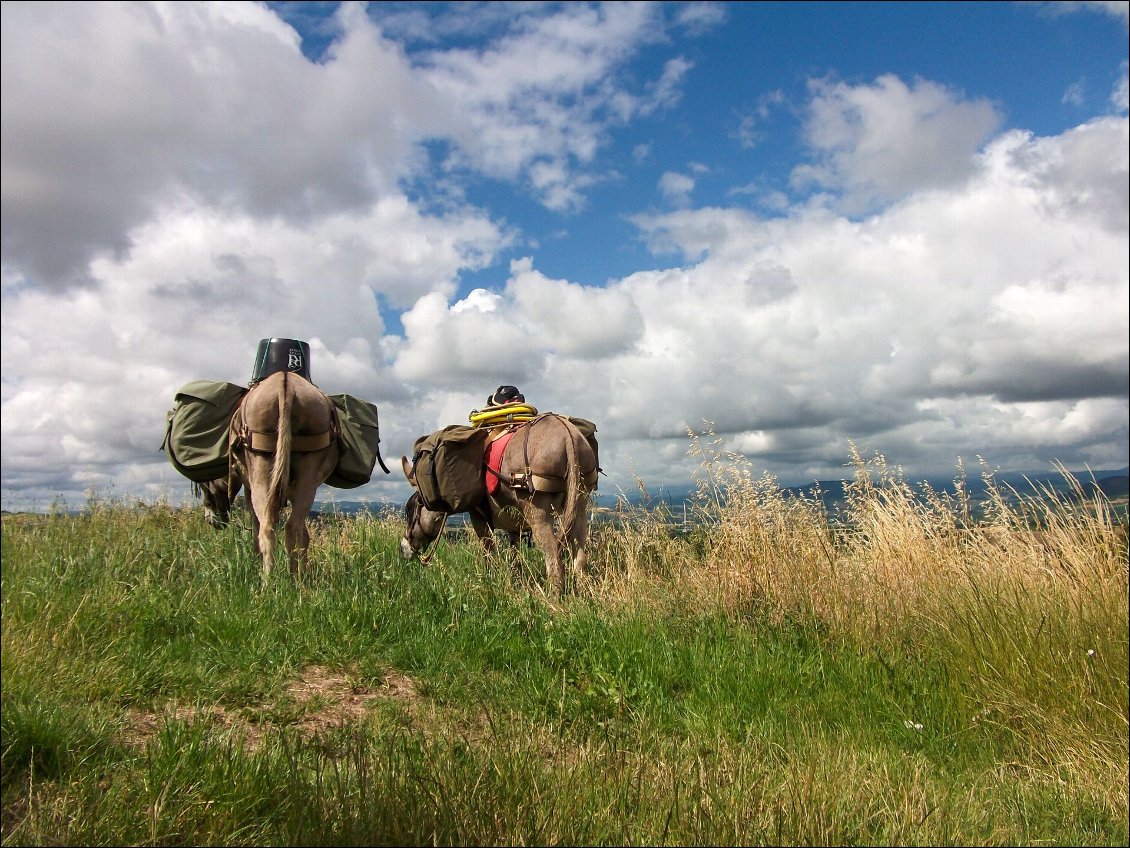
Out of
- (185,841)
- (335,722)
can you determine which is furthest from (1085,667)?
(185,841)

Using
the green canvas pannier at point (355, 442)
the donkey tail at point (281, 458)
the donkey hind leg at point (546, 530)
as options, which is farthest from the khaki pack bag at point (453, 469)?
the donkey tail at point (281, 458)

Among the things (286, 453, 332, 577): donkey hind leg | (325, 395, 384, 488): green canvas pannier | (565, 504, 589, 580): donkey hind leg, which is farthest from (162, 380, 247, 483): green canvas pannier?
(565, 504, 589, 580): donkey hind leg

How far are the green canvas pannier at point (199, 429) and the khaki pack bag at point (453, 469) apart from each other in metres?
2.27

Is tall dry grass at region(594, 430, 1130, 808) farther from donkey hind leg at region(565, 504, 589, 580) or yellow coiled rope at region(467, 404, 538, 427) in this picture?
yellow coiled rope at region(467, 404, 538, 427)

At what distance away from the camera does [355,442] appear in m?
8.05

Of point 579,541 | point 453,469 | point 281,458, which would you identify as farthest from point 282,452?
point 579,541

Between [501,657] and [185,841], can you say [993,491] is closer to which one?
[501,657]

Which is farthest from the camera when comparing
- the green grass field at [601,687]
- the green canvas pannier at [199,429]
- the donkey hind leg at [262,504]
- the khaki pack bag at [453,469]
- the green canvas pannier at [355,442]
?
the khaki pack bag at [453,469]

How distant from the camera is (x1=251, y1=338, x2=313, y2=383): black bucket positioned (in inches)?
287

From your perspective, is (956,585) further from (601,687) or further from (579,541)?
(579,541)

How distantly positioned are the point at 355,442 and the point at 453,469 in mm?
1220

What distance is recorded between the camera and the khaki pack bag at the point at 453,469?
8.76 metres

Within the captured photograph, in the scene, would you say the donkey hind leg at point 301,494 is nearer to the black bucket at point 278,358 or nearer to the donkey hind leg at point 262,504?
the donkey hind leg at point 262,504

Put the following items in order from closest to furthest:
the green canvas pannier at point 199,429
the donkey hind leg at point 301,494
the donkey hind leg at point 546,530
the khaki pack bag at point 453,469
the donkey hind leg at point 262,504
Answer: the donkey hind leg at point 262,504 < the donkey hind leg at point 301,494 < the green canvas pannier at point 199,429 < the donkey hind leg at point 546,530 < the khaki pack bag at point 453,469
